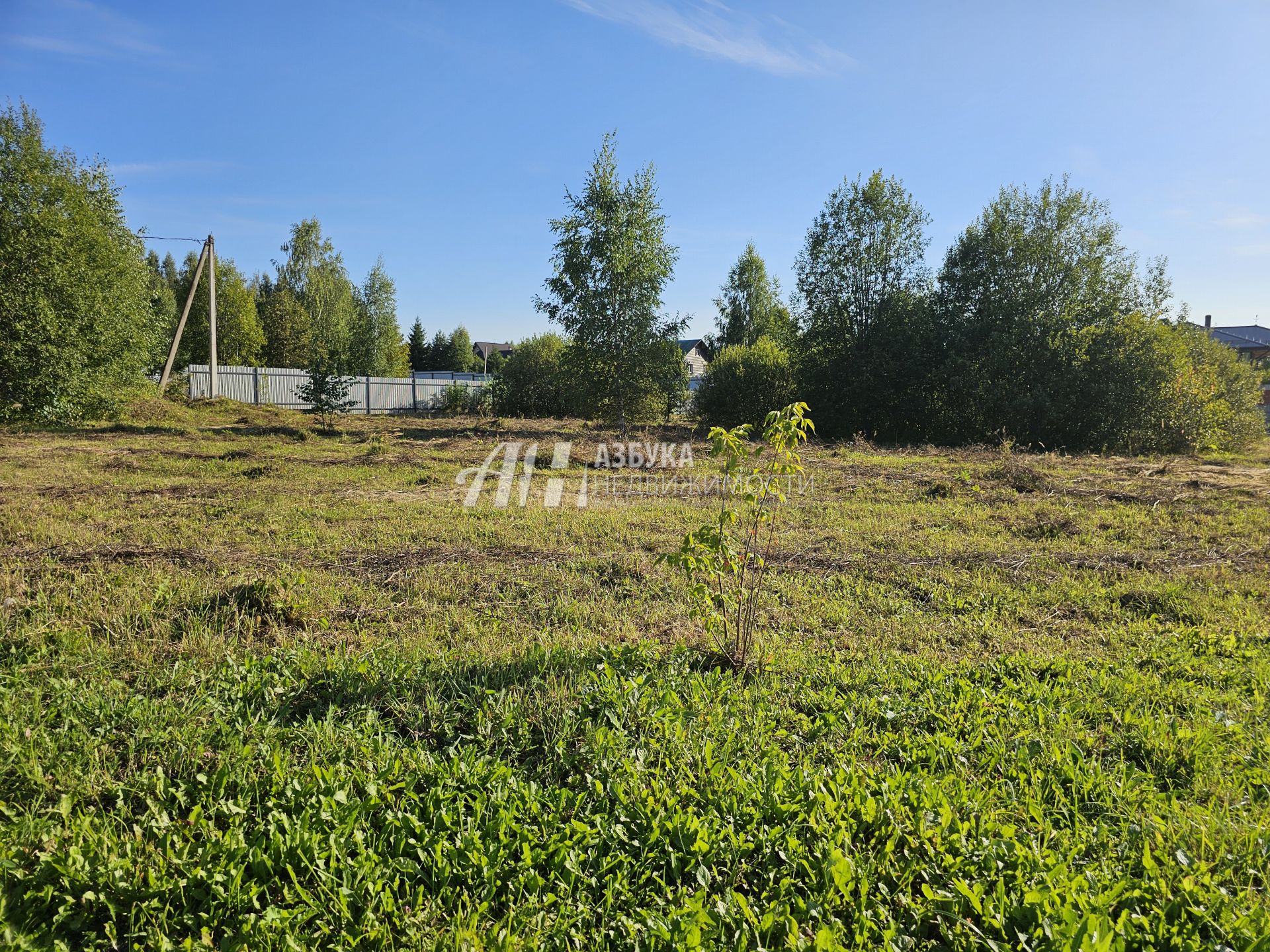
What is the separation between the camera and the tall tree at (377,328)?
37219 millimetres

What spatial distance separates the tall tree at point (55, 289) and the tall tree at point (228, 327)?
2038cm

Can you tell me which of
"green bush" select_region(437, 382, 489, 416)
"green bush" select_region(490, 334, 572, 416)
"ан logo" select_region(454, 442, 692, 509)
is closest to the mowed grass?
"ан logo" select_region(454, 442, 692, 509)

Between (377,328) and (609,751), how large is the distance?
3973 cm

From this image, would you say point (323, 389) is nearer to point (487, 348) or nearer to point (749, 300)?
point (749, 300)

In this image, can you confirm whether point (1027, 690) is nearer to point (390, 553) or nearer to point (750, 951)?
point (750, 951)

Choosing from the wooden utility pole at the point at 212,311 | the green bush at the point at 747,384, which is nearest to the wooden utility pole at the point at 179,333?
the wooden utility pole at the point at 212,311

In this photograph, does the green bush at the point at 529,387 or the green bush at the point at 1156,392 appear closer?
the green bush at the point at 1156,392

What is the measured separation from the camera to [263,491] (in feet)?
27.9

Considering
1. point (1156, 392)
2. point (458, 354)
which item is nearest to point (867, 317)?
point (1156, 392)

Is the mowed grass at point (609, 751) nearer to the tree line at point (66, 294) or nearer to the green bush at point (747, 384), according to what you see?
the tree line at point (66, 294)

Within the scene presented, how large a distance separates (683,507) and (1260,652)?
563 cm

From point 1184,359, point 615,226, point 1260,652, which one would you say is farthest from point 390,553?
point 1184,359

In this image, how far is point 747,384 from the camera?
74.1 feet

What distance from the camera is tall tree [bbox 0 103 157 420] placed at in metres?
13.9
